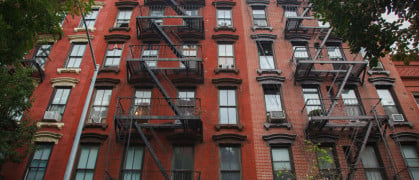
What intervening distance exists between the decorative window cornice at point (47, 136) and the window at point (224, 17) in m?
10.7

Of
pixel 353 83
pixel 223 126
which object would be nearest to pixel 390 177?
pixel 353 83

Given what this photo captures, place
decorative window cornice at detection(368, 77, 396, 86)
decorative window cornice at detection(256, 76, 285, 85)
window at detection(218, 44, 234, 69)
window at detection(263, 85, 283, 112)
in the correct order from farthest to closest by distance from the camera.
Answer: window at detection(218, 44, 234, 69) < decorative window cornice at detection(368, 77, 396, 86) < decorative window cornice at detection(256, 76, 285, 85) < window at detection(263, 85, 283, 112)

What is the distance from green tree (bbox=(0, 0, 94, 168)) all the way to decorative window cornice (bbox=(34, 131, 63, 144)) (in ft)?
4.89

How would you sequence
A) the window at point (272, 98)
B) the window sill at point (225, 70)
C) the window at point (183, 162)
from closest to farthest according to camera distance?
the window at point (183, 162), the window at point (272, 98), the window sill at point (225, 70)

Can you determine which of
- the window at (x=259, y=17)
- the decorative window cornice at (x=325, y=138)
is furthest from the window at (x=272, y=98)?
the window at (x=259, y=17)

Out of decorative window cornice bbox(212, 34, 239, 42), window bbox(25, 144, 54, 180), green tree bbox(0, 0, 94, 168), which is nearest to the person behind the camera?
green tree bbox(0, 0, 94, 168)

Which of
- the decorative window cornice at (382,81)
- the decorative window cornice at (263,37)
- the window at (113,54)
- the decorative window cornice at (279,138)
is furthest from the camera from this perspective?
the decorative window cornice at (263,37)

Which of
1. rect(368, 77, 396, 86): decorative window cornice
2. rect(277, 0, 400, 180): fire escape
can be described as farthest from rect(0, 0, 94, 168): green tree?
rect(368, 77, 396, 86): decorative window cornice

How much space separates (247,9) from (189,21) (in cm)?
425

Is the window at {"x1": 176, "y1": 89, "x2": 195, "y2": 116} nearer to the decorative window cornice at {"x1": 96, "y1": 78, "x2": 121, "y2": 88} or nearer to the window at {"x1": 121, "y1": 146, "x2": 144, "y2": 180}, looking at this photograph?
the window at {"x1": 121, "y1": 146, "x2": 144, "y2": 180}

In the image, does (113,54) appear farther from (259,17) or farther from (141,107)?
(259,17)

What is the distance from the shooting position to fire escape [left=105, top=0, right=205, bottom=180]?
38.9ft

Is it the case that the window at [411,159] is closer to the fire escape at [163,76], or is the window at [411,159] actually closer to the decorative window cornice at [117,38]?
the fire escape at [163,76]

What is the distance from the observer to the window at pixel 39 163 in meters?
11.8
